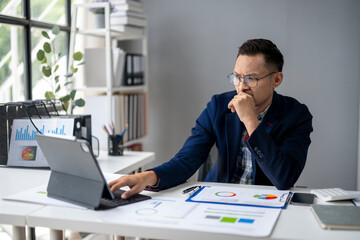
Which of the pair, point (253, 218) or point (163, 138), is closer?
point (253, 218)

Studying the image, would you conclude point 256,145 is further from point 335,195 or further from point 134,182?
point 134,182

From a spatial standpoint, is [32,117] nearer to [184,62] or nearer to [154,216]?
[154,216]

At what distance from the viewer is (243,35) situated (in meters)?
3.65

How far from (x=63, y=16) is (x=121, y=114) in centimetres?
97

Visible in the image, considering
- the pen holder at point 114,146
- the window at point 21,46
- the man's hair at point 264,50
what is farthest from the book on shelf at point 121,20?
the man's hair at point 264,50

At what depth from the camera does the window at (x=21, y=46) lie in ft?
9.13

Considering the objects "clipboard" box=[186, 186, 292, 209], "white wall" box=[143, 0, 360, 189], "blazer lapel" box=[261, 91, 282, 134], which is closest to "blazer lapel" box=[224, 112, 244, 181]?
"blazer lapel" box=[261, 91, 282, 134]

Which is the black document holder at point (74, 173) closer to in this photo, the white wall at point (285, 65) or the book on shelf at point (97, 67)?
the book on shelf at point (97, 67)

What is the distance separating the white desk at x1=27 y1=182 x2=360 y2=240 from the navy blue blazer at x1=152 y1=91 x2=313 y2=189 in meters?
0.30

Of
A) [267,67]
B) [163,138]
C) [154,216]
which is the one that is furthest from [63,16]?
[154,216]

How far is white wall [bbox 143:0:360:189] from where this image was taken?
3.45 metres

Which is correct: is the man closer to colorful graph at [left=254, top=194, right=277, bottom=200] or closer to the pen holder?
colorful graph at [left=254, top=194, right=277, bottom=200]

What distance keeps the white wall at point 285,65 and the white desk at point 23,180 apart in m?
1.28

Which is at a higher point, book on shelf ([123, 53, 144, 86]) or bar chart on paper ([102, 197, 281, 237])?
book on shelf ([123, 53, 144, 86])
